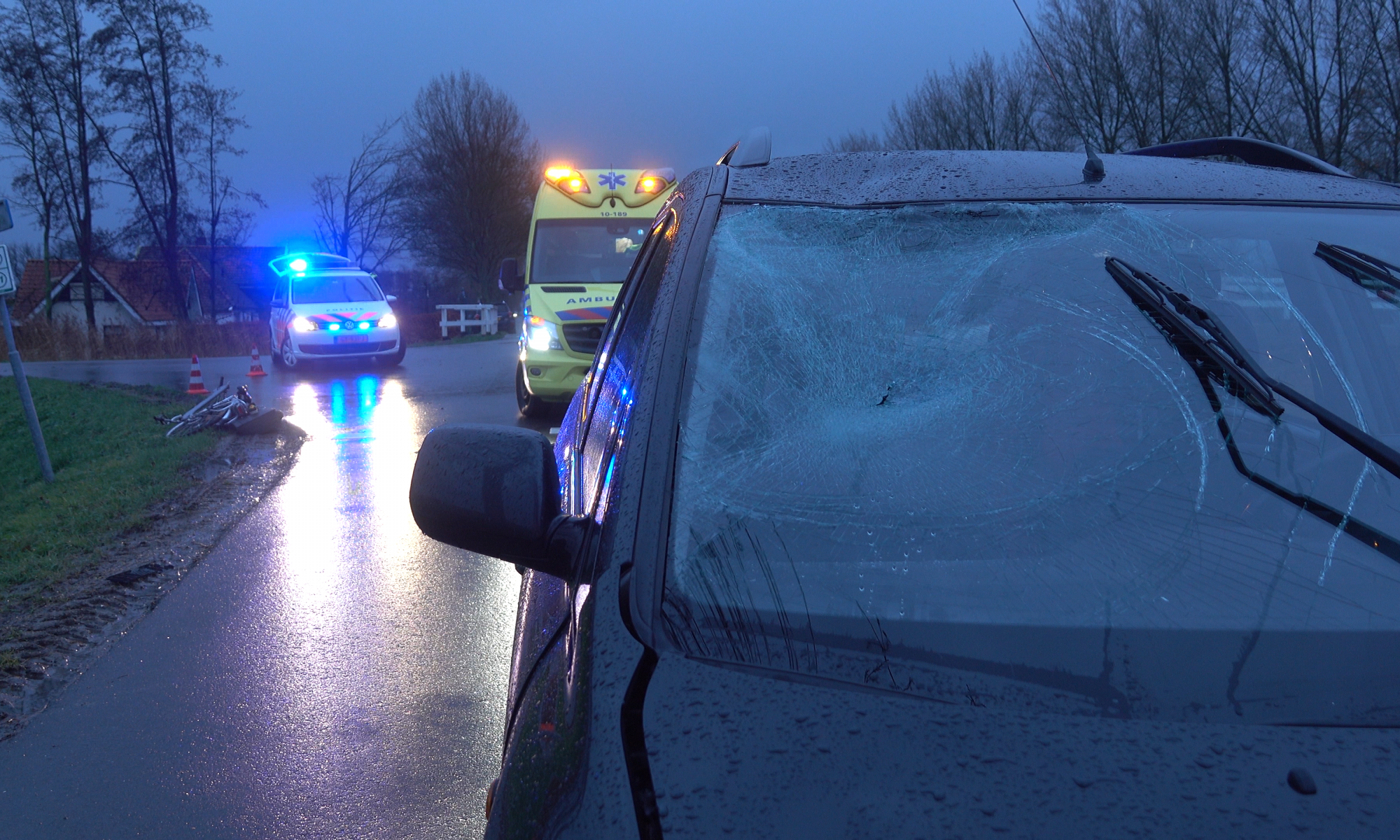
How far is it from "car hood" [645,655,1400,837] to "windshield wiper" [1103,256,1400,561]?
40cm

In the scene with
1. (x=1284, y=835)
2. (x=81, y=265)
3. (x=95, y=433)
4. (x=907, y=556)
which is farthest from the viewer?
(x=81, y=265)

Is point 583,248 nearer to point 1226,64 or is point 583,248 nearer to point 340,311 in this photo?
A: point 340,311

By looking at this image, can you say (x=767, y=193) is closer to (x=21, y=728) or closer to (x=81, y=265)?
(x=21, y=728)

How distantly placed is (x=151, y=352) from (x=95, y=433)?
61.9ft

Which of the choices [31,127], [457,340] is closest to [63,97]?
[31,127]

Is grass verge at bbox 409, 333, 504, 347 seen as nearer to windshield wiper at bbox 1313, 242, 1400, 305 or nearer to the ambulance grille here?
the ambulance grille

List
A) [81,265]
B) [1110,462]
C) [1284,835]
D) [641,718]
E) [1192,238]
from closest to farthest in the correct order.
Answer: [1284,835] < [641,718] < [1110,462] < [1192,238] < [81,265]

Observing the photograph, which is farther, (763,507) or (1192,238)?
(1192,238)

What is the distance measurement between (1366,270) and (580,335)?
9.13 m

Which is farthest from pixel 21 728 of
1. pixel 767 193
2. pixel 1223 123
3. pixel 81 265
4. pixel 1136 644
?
pixel 81 265

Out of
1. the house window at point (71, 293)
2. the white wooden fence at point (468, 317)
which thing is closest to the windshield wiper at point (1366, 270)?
the white wooden fence at point (468, 317)

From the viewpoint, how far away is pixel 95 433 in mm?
12320

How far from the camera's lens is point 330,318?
19156 millimetres

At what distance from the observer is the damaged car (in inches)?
42.3
